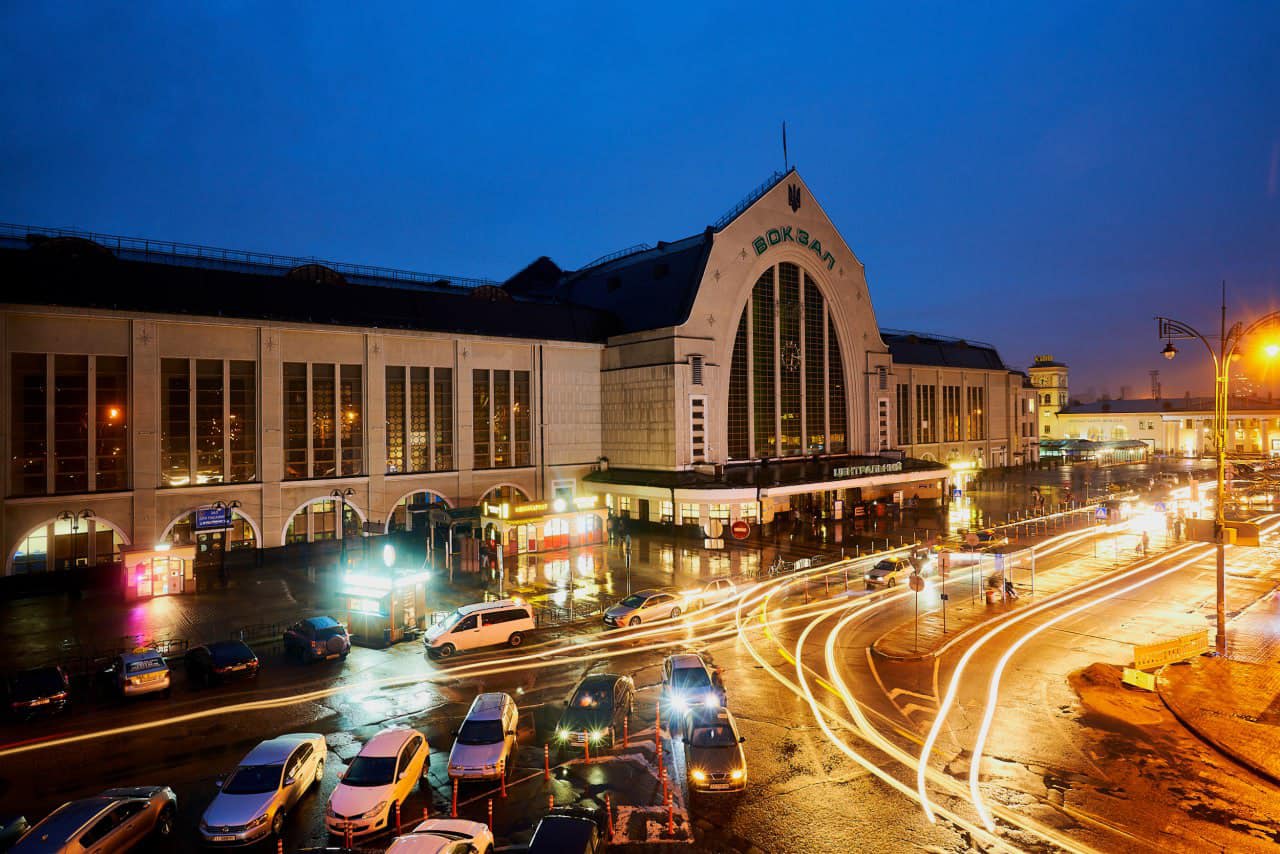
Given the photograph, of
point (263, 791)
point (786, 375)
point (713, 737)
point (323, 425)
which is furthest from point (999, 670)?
point (786, 375)

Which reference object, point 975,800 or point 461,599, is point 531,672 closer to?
point 461,599

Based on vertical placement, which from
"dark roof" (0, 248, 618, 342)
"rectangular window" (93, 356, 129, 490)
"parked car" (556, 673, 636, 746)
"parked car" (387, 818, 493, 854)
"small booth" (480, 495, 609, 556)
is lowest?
"parked car" (556, 673, 636, 746)

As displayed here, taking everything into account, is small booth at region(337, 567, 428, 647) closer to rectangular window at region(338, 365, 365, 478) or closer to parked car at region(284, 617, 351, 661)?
parked car at region(284, 617, 351, 661)

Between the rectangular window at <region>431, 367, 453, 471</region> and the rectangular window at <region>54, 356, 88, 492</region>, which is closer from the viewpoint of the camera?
the rectangular window at <region>54, 356, 88, 492</region>

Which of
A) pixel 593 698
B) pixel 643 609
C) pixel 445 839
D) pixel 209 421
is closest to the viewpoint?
pixel 445 839

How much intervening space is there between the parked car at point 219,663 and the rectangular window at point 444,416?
2575 centimetres

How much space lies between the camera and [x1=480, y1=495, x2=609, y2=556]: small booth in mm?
43188

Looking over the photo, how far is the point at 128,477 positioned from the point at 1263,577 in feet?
195

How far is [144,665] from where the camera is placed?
21.5 metres

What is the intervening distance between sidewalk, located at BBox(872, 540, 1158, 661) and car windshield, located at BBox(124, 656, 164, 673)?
23.2m

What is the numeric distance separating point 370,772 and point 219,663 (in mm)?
11625

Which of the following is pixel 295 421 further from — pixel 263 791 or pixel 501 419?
pixel 263 791

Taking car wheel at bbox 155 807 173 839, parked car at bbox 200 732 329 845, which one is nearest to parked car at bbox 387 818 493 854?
parked car at bbox 200 732 329 845

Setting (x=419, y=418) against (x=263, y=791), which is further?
(x=419, y=418)
